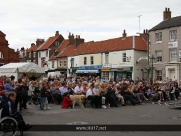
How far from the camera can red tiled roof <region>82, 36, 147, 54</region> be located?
42.3m

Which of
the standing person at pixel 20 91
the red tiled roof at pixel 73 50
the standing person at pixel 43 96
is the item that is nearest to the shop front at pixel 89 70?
the red tiled roof at pixel 73 50

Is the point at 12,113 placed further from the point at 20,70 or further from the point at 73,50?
the point at 73,50

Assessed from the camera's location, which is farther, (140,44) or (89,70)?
(89,70)

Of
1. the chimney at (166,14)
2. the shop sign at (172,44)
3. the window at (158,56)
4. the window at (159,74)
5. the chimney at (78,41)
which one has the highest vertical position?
the chimney at (166,14)

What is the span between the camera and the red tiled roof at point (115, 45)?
4233cm

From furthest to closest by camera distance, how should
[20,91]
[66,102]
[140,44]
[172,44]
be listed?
[140,44], [172,44], [66,102], [20,91]

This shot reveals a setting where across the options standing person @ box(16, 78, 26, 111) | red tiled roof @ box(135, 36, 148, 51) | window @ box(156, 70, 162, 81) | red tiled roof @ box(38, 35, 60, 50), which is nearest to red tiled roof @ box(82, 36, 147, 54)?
red tiled roof @ box(135, 36, 148, 51)

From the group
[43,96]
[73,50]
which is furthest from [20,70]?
[73,50]

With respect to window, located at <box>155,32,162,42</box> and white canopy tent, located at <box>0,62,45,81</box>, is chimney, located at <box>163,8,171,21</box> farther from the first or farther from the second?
white canopy tent, located at <box>0,62,45,81</box>

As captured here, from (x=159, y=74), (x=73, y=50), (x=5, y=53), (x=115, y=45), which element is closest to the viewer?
(x=159, y=74)

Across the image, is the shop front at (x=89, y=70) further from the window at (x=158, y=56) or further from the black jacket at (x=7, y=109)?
the black jacket at (x=7, y=109)

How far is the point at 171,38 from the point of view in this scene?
36906 millimetres

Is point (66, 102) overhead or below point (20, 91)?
below

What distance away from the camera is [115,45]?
45031mm
